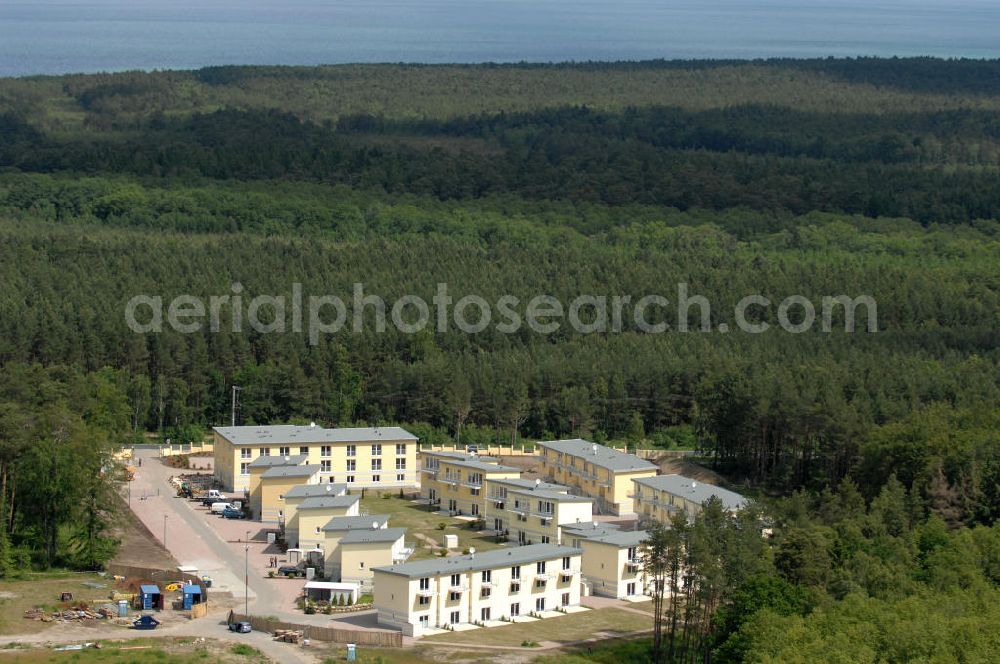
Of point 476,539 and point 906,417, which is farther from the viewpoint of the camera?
point 906,417

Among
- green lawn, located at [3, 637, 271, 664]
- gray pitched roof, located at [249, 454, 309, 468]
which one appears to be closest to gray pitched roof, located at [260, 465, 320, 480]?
gray pitched roof, located at [249, 454, 309, 468]

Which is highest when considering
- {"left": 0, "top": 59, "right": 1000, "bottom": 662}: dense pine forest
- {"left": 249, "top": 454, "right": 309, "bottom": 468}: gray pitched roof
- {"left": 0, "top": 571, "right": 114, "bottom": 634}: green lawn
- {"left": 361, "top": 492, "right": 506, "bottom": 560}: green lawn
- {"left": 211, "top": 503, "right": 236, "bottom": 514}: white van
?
{"left": 0, "top": 59, "right": 1000, "bottom": 662}: dense pine forest

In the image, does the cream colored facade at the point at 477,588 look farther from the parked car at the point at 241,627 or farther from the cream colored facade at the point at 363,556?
the parked car at the point at 241,627

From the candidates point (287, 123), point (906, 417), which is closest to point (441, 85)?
point (287, 123)

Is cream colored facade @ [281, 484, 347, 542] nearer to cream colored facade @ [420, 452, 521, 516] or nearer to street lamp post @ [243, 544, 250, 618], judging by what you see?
street lamp post @ [243, 544, 250, 618]

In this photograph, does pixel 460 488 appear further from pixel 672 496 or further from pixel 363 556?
pixel 363 556

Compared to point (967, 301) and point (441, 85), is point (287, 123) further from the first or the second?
point (967, 301)
